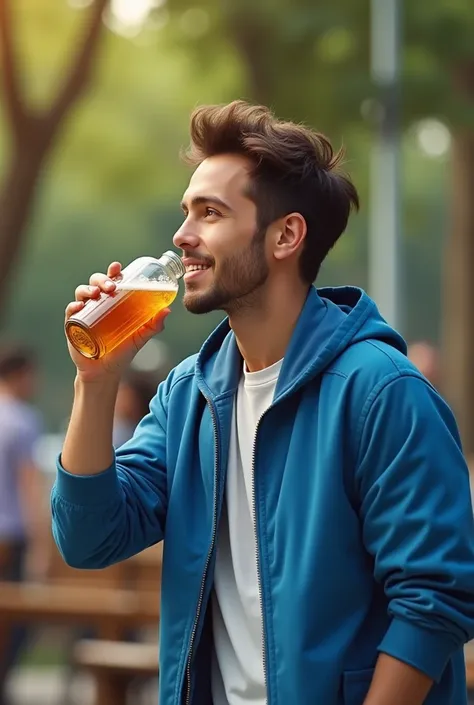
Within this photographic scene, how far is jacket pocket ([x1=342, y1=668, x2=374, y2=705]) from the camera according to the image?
2.42m

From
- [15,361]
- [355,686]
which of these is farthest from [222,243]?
[15,361]

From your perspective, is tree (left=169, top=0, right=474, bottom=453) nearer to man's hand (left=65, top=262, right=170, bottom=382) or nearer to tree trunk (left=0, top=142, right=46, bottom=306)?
tree trunk (left=0, top=142, right=46, bottom=306)

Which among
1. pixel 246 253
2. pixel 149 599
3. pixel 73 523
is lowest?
pixel 149 599

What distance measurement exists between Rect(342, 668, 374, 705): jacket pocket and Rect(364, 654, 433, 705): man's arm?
0.14 ft

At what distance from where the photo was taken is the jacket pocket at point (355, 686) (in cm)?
242

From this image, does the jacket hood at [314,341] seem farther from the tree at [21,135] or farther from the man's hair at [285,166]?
the tree at [21,135]

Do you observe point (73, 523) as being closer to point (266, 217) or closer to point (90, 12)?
point (266, 217)

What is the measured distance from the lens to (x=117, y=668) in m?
5.33

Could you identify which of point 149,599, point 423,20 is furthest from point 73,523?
point 423,20

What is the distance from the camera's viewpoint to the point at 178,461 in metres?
2.70

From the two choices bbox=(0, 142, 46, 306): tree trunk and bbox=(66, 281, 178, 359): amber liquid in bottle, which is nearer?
bbox=(66, 281, 178, 359): amber liquid in bottle

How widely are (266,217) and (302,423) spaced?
0.39m

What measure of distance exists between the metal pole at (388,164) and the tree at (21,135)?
8.71 ft

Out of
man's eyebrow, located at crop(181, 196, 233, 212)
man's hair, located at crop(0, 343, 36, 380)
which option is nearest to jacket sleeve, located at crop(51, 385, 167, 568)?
man's eyebrow, located at crop(181, 196, 233, 212)
